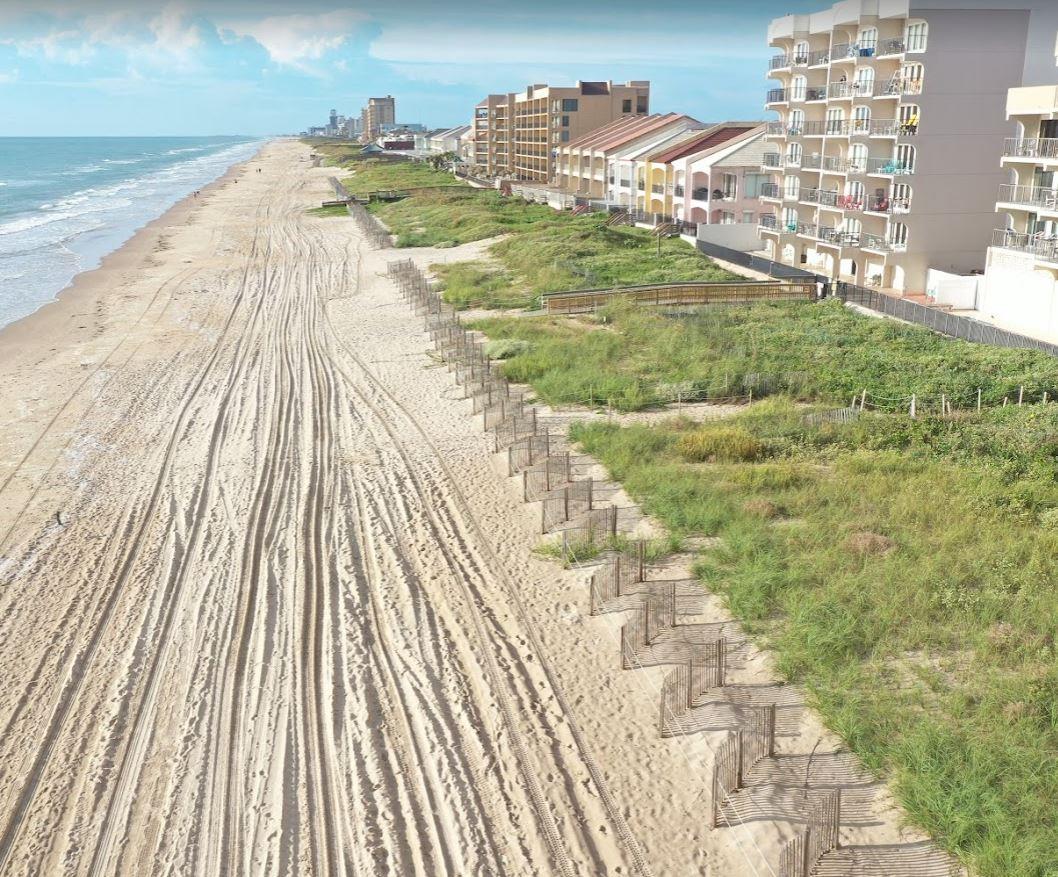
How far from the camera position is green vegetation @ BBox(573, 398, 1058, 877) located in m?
9.55

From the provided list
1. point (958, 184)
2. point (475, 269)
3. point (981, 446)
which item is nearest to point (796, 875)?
point (981, 446)

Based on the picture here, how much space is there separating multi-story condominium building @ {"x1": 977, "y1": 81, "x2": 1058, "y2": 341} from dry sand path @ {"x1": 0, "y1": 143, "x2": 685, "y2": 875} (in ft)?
70.7

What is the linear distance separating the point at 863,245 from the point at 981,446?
22209 mm

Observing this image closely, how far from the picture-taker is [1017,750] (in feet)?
32.3

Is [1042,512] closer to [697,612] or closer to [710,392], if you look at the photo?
[697,612]

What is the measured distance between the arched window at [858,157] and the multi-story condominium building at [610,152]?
2593 centimetres

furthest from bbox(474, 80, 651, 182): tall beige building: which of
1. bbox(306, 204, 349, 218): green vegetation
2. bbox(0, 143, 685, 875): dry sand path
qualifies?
bbox(0, 143, 685, 875): dry sand path

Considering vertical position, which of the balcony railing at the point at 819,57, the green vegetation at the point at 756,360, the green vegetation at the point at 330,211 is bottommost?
the green vegetation at the point at 756,360

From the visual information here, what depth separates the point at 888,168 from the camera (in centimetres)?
3741

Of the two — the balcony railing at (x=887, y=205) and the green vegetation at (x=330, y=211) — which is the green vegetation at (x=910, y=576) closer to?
the balcony railing at (x=887, y=205)

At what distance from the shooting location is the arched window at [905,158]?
119 feet

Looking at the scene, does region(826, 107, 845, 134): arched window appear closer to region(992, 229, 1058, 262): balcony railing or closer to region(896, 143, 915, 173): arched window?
region(896, 143, 915, 173): arched window

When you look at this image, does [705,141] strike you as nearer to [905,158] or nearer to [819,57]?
[819,57]

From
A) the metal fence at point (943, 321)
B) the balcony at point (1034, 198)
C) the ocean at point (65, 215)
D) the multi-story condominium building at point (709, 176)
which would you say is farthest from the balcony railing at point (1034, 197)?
the ocean at point (65, 215)
